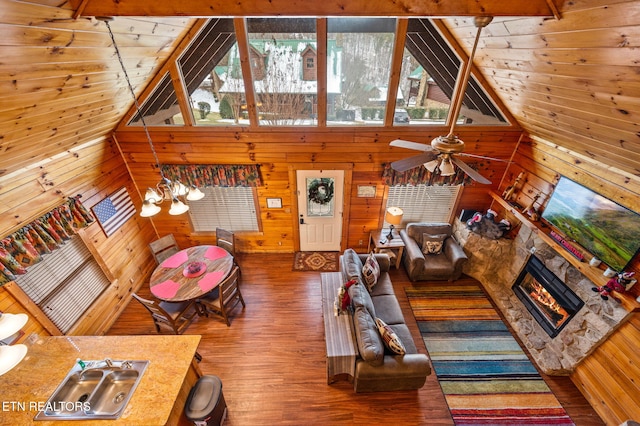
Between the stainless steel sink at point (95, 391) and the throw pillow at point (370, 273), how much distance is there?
2778mm

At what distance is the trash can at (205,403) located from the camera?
103 inches

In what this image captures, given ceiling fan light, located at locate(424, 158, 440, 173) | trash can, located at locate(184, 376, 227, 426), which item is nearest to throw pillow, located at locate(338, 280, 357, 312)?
trash can, located at locate(184, 376, 227, 426)

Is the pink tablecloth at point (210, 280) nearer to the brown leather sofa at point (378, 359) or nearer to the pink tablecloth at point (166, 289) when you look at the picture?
the pink tablecloth at point (166, 289)

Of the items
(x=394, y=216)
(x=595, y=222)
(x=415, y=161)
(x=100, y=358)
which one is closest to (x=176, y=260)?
(x=100, y=358)

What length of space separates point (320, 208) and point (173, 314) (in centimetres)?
288

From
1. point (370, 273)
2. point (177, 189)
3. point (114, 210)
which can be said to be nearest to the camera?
point (177, 189)

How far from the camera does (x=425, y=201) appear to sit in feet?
16.8

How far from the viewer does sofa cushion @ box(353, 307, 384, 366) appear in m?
2.86

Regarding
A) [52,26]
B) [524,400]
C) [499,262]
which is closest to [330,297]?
[524,400]

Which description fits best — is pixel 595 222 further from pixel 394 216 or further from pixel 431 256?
pixel 394 216

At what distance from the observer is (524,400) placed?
3.22m

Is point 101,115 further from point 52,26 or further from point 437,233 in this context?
point 437,233

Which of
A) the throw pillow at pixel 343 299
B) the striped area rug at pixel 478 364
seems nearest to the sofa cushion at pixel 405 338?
the striped area rug at pixel 478 364

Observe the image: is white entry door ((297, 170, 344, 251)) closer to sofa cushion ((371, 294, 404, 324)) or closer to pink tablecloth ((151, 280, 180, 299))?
sofa cushion ((371, 294, 404, 324))
